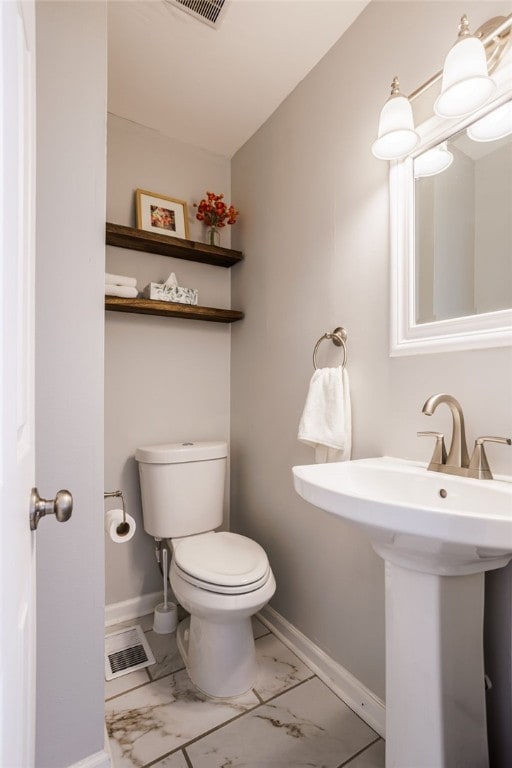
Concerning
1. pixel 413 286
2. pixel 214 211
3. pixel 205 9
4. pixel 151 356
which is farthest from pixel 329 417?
pixel 205 9

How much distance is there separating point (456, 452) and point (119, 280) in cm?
149

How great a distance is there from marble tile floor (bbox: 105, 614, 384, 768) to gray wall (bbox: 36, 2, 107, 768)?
0.23m

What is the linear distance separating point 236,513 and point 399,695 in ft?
4.17

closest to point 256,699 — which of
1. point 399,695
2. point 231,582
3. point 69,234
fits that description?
point 231,582

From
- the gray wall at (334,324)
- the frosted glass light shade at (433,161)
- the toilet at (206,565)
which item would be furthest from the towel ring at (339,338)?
the toilet at (206,565)

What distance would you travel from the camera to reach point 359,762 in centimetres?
114

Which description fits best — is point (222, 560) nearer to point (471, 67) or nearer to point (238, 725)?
point (238, 725)

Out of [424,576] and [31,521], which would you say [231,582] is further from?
[31,521]

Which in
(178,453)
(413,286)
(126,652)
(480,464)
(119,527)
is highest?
(413,286)

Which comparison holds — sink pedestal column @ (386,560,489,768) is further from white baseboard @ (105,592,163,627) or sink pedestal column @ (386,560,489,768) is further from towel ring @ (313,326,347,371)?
white baseboard @ (105,592,163,627)

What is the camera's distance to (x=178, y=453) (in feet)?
5.69

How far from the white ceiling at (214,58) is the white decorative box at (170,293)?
84cm

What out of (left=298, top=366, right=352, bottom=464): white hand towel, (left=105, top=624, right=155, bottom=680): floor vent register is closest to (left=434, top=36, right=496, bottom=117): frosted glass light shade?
(left=298, top=366, right=352, bottom=464): white hand towel

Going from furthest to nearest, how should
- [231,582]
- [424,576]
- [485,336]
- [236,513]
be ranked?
[236,513]
[231,582]
[485,336]
[424,576]
